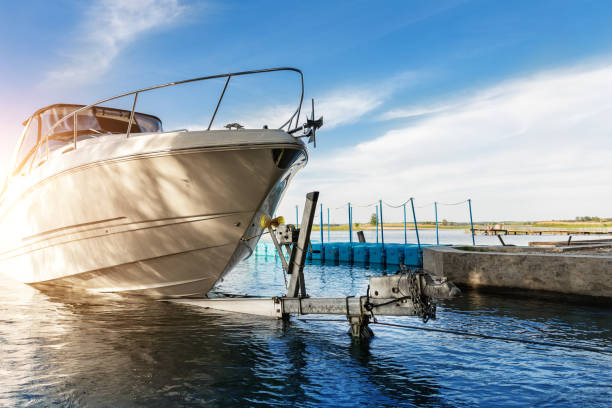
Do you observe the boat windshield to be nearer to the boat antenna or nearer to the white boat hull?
the white boat hull

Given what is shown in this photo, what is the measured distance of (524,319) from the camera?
6.23 metres

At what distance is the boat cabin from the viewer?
7977 millimetres

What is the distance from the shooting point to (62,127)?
8.15m

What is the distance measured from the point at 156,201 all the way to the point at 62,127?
12.6 feet

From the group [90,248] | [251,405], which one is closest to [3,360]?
[90,248]

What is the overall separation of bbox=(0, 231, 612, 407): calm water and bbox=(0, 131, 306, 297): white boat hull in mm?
761

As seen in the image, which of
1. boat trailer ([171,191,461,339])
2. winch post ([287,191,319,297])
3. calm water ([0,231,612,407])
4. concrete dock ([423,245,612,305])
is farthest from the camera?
concrete dock ([423,245,612,305])

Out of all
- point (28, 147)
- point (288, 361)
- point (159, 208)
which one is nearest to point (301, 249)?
point (288, 361)

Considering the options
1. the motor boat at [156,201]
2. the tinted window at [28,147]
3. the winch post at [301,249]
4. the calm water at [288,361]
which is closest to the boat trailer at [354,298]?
the winch post at [301,249]

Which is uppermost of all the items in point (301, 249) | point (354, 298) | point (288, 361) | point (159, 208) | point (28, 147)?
point (28, 147)

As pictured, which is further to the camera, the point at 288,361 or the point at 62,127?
the point at 62,127

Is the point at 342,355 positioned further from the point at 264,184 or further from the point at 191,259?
the point at 191,259

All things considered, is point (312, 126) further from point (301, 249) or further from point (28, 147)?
point (28, 147)

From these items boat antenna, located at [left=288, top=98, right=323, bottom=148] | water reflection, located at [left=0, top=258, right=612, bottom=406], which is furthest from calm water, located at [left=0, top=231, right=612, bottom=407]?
boat antenna, located at [left=288, top=98, right=323, bottom=148]
